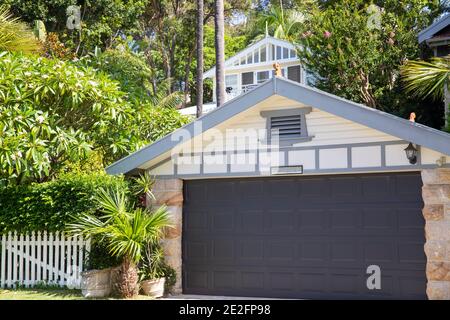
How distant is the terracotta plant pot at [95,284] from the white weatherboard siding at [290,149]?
227 cm

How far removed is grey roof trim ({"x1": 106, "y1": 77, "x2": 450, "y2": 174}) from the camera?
9.09 metres

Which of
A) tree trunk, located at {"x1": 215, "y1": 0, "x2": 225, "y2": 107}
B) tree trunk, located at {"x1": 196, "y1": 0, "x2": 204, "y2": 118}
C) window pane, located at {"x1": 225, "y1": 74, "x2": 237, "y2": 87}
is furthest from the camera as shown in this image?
window pane, located at {"x1": 225, "y1": 74, "x2": 237, "y2": 87}

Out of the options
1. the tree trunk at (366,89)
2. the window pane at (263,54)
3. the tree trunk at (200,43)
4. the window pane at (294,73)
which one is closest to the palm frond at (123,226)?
the tree trunk at (366,89)

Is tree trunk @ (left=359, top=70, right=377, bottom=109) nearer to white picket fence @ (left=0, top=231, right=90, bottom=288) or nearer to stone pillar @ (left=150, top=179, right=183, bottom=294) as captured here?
stone pillar @ (left=150, top=179, right=183, bottom=294)

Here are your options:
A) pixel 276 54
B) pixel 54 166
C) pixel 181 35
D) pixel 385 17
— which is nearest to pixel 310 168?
pixel 54 166

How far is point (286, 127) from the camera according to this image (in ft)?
34.4

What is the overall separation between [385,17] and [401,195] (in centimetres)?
968

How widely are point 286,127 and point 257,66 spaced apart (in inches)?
712

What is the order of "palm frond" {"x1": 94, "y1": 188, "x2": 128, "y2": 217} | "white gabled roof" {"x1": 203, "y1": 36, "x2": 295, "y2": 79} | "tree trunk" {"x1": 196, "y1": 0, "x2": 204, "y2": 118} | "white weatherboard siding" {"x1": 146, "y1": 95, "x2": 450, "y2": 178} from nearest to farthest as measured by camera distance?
"white weatherboard siding" {"x1": 146, "y1": 95, "x2": 450, "y2": 178}
"palm frond" {"x1": 94, "y1": 188, "x2": 128, "y2": 217}
"tree trunk" {"x1": 196, "y1": 0, "x2": 204, "y2": 118}
"white gabled roof" {"x1": 203, "y1": 36, "x2": 295, "y2": 79}

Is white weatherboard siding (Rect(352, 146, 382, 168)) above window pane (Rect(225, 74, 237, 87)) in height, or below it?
below

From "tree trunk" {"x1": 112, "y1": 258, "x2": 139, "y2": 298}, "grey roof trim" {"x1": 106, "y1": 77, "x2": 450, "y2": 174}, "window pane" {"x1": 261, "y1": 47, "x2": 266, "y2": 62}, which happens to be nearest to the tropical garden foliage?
"tree trunk" {"x1": 112, "y1": 258, "x2": 139, "y2": 298}

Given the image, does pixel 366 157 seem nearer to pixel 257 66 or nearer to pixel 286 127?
pixel 286 127

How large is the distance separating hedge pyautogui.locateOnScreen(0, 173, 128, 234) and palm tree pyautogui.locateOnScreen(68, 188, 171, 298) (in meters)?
0.59

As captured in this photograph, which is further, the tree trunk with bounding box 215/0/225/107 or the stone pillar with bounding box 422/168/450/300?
the tree trunk with bounding box 215/0/225/107
